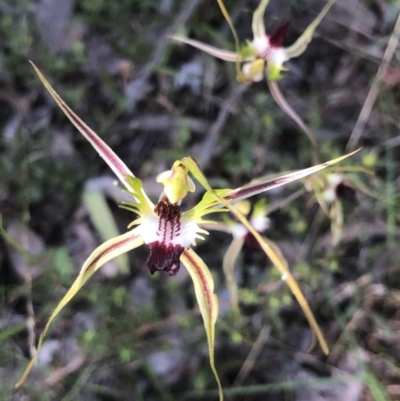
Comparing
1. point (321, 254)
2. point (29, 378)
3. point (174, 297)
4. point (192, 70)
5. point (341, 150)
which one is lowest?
point (29, 378)

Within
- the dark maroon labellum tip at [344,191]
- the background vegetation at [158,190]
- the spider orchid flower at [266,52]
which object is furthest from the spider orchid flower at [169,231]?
the background vegetation at [158,190]

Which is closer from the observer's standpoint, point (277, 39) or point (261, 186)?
point (261, 186)

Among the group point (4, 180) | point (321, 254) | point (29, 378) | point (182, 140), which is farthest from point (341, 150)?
point (29, 378)

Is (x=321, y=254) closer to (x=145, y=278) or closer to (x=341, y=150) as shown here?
(x=341, y=150)

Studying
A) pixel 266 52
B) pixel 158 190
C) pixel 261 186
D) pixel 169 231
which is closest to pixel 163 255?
pixel 169 231

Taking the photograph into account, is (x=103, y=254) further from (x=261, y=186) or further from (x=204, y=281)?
(x=261, y=186)

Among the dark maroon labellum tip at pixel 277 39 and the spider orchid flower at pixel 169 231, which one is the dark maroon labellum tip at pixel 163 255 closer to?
the spider orchid flower at pixel 169 231

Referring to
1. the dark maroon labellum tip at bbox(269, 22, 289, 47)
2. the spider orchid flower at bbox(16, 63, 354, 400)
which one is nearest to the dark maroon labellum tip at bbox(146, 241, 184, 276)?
the spider orchid flower at bbox(16, 63, 354, 400)
